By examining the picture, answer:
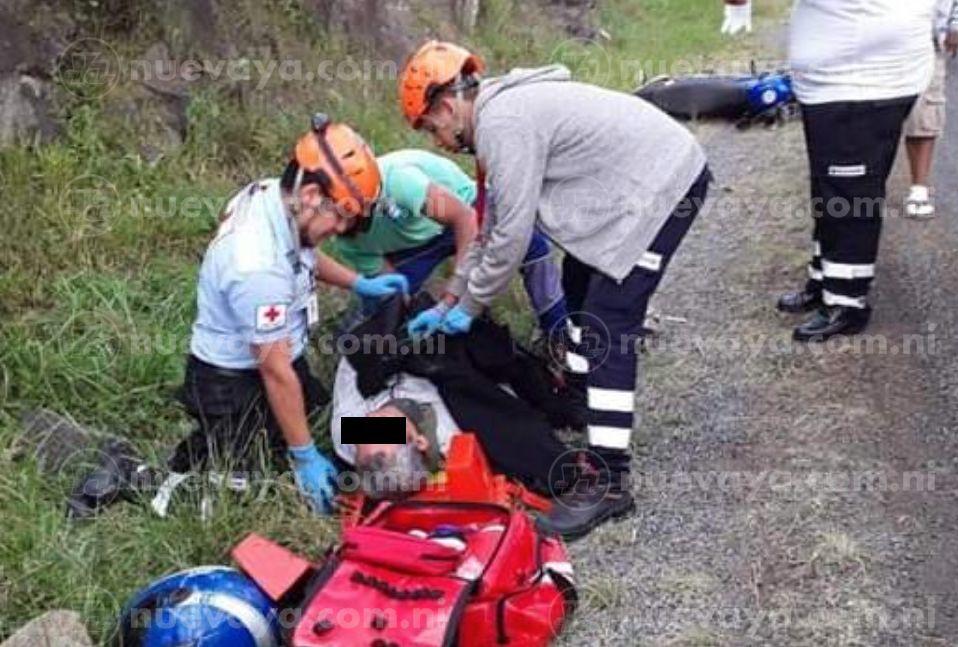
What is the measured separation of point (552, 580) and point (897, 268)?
3.05 meters

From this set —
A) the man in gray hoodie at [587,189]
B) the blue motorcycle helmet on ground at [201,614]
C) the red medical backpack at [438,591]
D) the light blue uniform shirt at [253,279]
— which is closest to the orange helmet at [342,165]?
the light blue uniform shirt at [253,279]

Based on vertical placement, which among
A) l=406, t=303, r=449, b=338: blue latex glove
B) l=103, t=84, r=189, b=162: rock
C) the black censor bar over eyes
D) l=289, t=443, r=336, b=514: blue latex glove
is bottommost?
l=289, t=443, r=336, b=514: blue latex glove

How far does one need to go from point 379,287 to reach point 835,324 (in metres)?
1.92

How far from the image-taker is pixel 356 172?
3.74 metres

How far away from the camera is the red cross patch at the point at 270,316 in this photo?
3.75 m

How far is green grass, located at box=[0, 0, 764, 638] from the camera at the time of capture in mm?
3799

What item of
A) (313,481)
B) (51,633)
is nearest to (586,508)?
(313,481)

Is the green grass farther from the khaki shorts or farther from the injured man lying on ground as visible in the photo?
the khaki shorts

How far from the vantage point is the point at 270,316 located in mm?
3766

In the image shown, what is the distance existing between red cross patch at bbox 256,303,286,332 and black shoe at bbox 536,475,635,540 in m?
1.00

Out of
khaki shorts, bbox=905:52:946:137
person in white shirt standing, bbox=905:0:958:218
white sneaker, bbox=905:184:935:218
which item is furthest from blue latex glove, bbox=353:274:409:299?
white sneaker, bbox=905:184:935:218

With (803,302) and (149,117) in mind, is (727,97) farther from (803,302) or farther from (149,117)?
(149,117)

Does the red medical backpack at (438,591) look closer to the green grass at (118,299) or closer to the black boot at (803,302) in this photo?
the green grass at (118,299)

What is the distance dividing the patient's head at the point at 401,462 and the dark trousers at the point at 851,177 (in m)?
1.94
